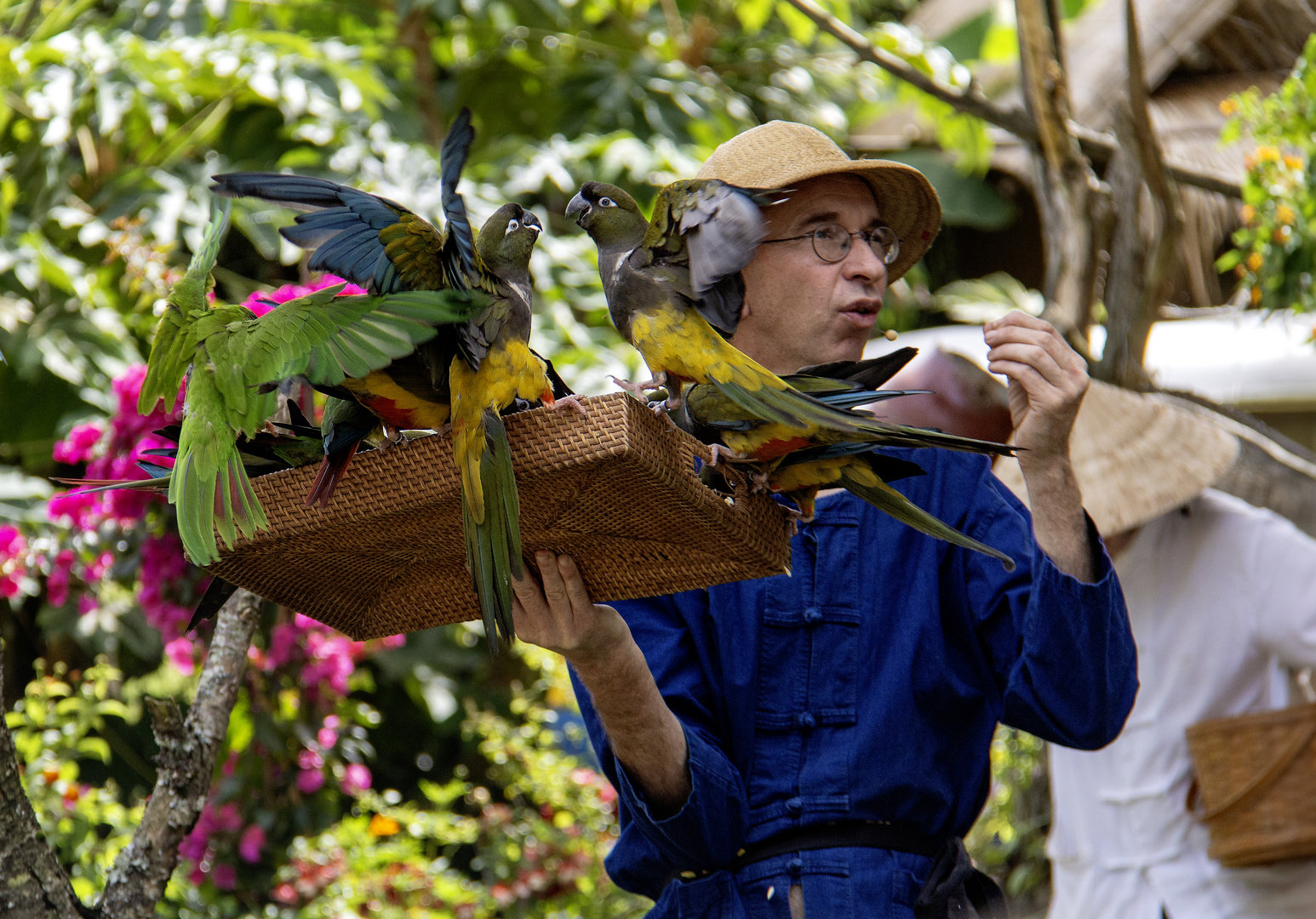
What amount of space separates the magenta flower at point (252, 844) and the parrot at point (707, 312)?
8.92 feet

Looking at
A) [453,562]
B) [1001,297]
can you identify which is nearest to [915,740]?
[453,562]

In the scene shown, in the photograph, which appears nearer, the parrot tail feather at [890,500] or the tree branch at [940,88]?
the parrot tail feather at [890,500]

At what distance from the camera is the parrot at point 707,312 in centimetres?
135

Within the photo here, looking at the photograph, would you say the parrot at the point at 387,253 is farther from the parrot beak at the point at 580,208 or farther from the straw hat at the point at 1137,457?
the straw hat at the point at 1137,457

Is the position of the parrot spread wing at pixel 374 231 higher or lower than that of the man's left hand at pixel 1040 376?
higher

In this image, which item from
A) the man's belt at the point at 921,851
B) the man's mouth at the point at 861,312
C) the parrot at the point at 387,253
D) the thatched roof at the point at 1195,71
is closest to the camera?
the parrot at the point at 387,253

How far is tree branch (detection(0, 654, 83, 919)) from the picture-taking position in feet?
5.38

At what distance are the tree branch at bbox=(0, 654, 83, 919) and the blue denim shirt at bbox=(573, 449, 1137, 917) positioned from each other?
0.79m

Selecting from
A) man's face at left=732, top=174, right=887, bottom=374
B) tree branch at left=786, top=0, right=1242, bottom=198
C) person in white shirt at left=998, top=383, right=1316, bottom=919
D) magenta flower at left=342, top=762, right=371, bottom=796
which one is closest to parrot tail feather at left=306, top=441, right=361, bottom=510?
man's face at left=732, top=174, right=887, bottom=374

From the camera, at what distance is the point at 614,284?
4.94ft

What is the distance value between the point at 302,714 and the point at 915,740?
7.53 feet

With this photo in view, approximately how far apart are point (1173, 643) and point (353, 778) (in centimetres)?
235

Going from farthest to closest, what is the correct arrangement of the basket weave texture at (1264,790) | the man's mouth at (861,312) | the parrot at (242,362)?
the basket weave texture at (1264,790) → the man's mouth at (861,312) → the parrot at (242,362)

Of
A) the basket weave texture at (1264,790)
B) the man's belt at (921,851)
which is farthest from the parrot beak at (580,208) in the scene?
the basket weave texture at (1264,790)
